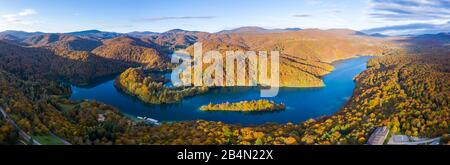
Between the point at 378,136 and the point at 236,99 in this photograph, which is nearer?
the point at 378,136

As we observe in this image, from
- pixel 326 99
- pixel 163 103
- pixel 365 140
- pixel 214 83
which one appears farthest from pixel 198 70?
pixel 365 140

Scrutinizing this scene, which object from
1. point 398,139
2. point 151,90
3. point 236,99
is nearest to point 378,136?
point 398,139

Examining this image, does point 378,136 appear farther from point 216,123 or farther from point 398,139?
point 216,123

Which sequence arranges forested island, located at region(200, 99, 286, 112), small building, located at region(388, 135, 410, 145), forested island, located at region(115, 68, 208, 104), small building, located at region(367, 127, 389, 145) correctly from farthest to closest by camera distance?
forested island, located at region(115, 68, 208, 104)
forested island, located at region(200, 99, 286, 112)
small building, located at region(367, 127, 389, 145)
small building, located at region(388, 135, 410, 145)

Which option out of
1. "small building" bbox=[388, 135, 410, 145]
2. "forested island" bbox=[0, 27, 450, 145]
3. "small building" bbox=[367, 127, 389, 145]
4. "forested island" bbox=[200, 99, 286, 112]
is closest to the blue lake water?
"forested island" bbox=[200, 99, 286, 112]

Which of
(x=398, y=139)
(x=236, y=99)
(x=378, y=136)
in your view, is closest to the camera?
(x=398, y=139)

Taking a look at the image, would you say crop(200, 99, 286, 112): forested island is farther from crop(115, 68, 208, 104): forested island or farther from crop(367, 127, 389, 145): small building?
crop(367, 127, 389, 145): small building
